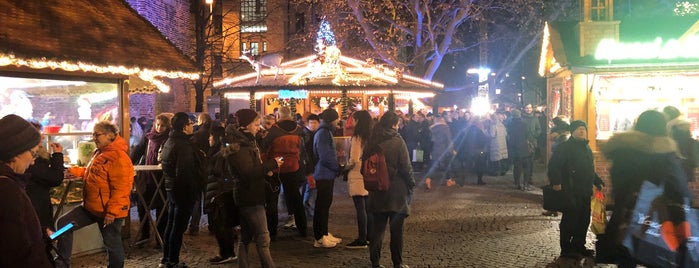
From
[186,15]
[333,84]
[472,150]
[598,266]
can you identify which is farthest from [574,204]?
[186,15]

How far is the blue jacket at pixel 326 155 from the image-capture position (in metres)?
8.00

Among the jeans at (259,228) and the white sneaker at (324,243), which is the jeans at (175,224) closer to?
the jeans at (259,228)

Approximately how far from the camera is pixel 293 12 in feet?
150

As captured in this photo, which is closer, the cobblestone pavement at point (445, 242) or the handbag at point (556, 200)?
the handbag at point (556, 200)

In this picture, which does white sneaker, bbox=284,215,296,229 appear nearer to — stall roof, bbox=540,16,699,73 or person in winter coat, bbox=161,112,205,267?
person in winter coat, bbox=161,112,205,267

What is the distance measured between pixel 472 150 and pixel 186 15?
858 inches

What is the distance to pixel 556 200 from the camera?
22.3 ft

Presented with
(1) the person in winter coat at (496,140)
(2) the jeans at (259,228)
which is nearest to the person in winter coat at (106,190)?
(2) the jeans at (259,228)

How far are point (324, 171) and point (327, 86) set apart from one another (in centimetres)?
1207

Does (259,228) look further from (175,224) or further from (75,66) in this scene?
(75,66)

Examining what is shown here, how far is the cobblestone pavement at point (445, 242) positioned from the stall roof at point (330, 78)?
8550mm

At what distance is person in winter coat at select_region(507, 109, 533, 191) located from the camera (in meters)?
13.3

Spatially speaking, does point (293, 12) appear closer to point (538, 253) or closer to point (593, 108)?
point (593, 108)

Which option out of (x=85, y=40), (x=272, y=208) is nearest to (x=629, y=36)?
(x=272, y=208)
